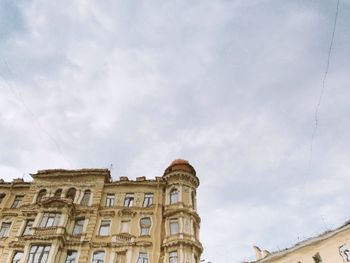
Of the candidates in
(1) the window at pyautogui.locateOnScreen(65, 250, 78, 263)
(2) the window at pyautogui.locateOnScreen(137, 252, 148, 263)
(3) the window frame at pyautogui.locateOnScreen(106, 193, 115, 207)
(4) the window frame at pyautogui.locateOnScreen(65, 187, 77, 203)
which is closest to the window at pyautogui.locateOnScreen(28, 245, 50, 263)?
(1) the window at pyautogui.locateOnScreen(65, 250, 78, 263)

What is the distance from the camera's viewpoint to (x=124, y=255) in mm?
29766

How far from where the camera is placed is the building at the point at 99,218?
2959 centimetres

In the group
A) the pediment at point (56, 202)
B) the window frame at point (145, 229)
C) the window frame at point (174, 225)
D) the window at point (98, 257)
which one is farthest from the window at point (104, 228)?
the window frame at point (174, 225)

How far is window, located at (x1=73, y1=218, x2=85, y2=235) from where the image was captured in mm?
31719

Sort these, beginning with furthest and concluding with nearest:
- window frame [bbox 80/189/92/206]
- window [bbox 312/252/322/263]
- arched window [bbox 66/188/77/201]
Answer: arched window [bbox 66/188/77/201] < window frame [bbox 80/189/92/206] < window [bbox 312/252/322/263]

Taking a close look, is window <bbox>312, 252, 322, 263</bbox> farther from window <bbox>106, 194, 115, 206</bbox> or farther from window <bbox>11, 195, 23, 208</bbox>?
window <bbox>11, 195, 23, 208</bbox>

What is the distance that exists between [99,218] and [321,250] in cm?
1934

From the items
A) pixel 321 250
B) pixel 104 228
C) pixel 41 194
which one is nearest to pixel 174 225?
pixel 104 228

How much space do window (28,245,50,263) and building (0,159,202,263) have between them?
8 centimetres

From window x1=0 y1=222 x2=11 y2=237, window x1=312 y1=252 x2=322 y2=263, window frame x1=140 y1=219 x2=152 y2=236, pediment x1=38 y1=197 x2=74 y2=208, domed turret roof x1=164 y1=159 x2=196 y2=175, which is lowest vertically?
window x1=312 y1=252 x2=322 y2=263

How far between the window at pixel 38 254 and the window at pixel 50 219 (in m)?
2.36

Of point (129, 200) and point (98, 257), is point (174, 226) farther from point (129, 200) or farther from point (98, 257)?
point (98, 257)

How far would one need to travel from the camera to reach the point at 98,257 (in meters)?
29.8

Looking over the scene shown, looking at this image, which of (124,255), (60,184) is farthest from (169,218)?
(60,184)
